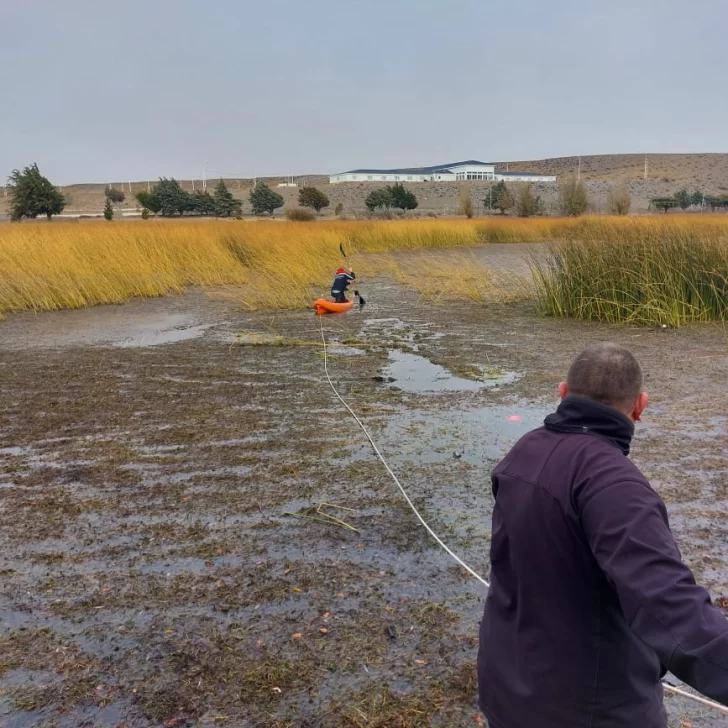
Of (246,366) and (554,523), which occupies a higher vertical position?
(554,523)

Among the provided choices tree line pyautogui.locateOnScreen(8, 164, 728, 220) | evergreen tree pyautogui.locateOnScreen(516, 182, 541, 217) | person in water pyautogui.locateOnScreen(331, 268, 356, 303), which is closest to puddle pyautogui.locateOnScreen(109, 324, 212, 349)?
person in water pyautogui.locateOnScreen(331, 268, 356, 303)

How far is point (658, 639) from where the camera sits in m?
1.12

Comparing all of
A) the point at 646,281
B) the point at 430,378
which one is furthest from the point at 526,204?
the point at 430,378

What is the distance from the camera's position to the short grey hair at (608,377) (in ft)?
4.63

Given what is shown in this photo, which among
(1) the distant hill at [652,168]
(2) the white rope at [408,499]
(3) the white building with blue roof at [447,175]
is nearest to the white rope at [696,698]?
(2) the white rope at [408,499]

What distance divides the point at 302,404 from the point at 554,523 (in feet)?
15.0

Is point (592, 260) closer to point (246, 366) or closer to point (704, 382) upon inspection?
point (704, 382)

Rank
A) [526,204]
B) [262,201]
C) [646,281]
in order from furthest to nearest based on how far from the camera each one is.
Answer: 1. [262,201]
2. [526,204]
3. [646,281]

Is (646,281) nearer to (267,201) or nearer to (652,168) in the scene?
(267,201)

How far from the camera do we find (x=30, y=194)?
1447 inches

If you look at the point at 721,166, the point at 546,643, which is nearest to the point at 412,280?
the point at 546,643

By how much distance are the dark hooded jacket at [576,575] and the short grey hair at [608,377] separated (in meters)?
0.05

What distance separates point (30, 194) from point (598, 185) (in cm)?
7038

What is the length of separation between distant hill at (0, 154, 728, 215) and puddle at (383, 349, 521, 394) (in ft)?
151
